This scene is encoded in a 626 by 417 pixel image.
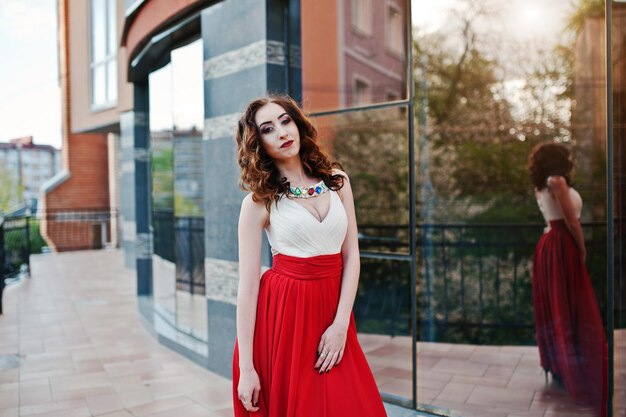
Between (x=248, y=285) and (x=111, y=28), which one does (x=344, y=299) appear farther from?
(x=111, y=28)

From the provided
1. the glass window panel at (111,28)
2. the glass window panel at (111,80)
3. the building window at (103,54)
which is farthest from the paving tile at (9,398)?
the glass window panel at (111,28)

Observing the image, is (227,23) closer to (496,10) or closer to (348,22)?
(348,22)

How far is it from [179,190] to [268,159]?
3988mm

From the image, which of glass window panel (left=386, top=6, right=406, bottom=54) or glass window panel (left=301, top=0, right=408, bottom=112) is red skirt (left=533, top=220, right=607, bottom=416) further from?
glass window panel (left=386, top=6, right=406, bottom=54)

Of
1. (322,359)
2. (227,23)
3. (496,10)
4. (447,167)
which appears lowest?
(322,359)

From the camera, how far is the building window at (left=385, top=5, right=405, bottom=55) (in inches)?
273

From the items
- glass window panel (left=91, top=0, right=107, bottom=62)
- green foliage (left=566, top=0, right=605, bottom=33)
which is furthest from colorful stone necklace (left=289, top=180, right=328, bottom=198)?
glass window panel (left=91, top=0, right=107, bottom=62)

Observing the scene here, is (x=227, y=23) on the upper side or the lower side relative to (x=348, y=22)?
lower

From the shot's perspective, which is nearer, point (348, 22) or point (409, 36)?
point (409, 36)

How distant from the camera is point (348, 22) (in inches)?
246

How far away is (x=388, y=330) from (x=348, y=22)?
360cm

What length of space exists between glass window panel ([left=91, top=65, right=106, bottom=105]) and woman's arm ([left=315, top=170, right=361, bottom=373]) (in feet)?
39.4

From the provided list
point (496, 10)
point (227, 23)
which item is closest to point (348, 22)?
point (227, 23)

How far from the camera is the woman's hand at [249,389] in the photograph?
209cm
